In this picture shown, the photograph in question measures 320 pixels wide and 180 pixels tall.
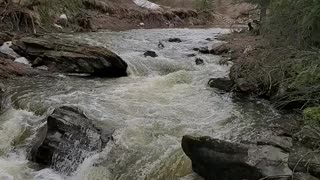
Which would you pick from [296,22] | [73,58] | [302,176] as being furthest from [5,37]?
[302,176]

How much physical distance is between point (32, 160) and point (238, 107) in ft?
12.9

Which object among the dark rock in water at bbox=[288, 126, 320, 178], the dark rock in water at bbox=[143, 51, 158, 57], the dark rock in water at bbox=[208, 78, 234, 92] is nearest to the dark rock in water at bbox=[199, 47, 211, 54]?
the dark rock in water at bbox=[143, 51, 158, 57]

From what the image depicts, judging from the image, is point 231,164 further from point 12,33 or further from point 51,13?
point 51,13

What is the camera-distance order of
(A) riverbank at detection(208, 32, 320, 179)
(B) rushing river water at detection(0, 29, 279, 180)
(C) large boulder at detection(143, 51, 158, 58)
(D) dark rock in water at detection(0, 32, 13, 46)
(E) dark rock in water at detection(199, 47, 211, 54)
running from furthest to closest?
(E) dark rock in water at detection(199, 47, 211, 54)
(C) large boulder at detection(143, 51, 158, 58)
(D) dark rock in water at detection(0, 32, 13, 46)
(B) rushing river water at detection(0, 29, 279, 180)
(A) riverbank at detection(208, 32, 320, 179)

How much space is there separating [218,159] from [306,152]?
3.54ft

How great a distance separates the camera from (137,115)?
24.4ft

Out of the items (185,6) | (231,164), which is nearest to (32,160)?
(231,164)

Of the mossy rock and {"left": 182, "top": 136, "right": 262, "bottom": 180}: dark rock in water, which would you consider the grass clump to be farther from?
the mossy rock

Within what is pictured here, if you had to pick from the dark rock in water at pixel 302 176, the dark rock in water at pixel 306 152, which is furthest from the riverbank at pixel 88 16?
the dark rock in water at pixel 302 176

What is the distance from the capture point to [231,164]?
4.94 m

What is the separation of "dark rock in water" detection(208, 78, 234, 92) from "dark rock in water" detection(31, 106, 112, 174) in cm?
366

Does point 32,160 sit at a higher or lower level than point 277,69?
lower

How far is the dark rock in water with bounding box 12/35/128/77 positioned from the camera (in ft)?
34.9

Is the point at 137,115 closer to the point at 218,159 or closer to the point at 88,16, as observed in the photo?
the point at 218,159
